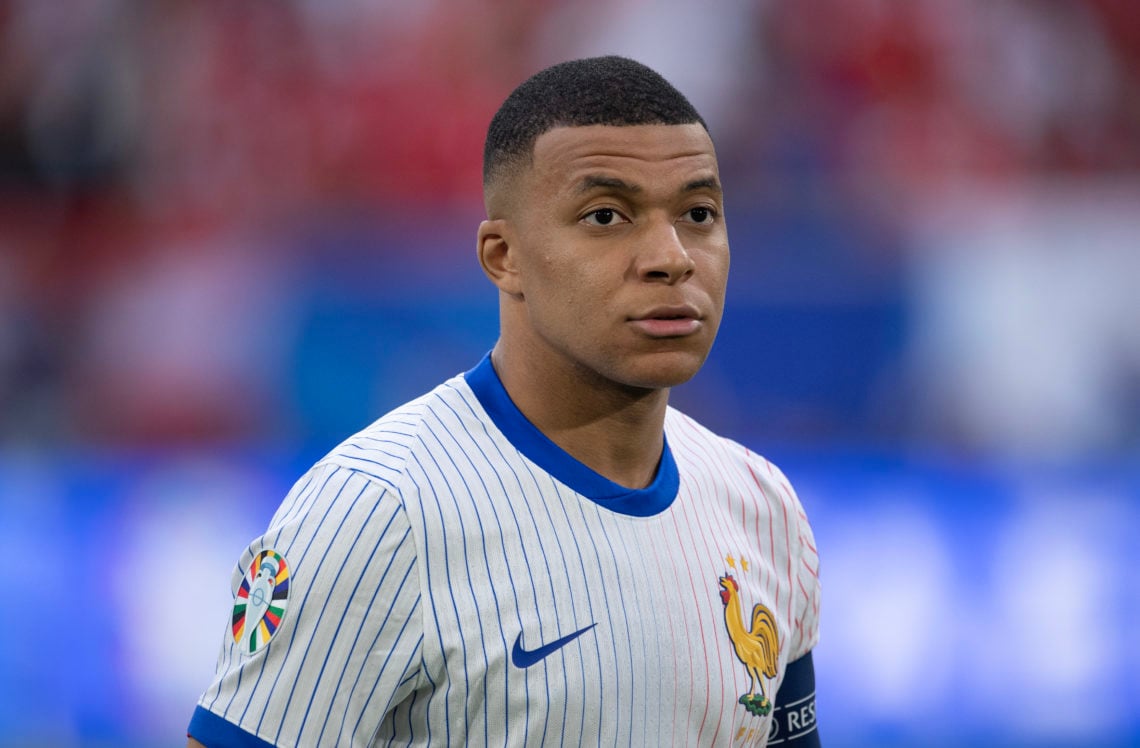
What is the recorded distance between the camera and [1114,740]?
4648mm

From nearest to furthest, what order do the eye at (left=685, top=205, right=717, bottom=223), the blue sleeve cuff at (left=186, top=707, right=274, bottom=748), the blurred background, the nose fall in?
the blue sleeve cuff at (left=186, top=707, right=274, bottom=748) < the nose < the eye at (left=685, top=205, right=717, bottom=223) < the blurred background

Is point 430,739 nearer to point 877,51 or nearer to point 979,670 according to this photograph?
point 979,670

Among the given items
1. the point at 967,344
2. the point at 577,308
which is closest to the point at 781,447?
the point at 967,344

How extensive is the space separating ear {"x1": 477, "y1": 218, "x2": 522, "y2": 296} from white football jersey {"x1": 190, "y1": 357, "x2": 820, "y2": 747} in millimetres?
144

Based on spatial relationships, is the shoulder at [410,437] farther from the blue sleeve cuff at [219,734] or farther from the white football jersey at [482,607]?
the blue sleeve cuff at [219,734]

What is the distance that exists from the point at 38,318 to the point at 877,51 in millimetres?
4188

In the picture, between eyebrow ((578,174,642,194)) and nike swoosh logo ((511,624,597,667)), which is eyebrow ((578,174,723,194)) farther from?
nike swoosh logo ((511,624,597,667))

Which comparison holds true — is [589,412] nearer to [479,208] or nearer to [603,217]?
[603,217]

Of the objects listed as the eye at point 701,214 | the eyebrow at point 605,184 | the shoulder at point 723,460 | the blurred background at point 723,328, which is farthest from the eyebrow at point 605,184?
the blurred background at point 723,328

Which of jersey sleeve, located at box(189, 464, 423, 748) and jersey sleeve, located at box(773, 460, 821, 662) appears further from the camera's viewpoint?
jersey sleeve, located at box(773, 460, 821, 662)

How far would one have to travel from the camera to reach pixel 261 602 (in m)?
1.73

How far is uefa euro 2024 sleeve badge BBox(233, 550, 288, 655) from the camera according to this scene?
171cm

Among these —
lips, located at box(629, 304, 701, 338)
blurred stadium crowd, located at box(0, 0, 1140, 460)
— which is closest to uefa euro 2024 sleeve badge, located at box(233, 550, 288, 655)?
lips, located at box(629, 304, 701, 338)

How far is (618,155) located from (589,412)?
377 millimetres
